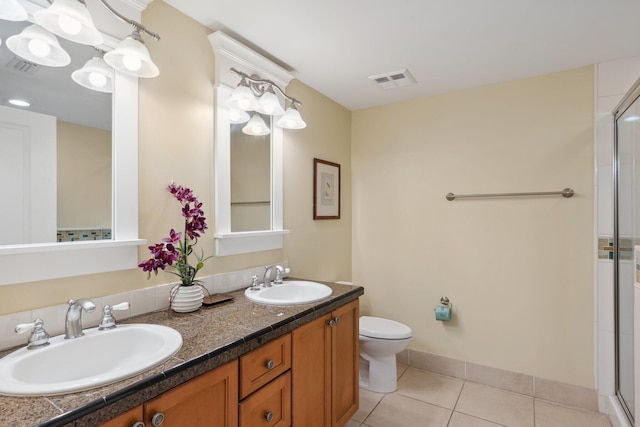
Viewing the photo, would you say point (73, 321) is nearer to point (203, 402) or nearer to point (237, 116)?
point (203, 402)

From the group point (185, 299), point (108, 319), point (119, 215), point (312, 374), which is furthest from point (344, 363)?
point (119, 215)

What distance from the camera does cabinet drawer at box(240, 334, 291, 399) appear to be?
1142 millimetres

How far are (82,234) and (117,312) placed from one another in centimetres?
34

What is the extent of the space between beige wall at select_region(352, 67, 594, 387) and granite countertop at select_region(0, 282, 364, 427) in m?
1.19

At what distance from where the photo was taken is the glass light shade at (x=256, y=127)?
194 cm

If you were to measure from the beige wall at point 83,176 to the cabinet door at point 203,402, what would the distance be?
749mm

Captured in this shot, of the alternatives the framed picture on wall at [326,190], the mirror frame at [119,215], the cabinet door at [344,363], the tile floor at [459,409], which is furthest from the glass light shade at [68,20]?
the tile floor at [459,409]

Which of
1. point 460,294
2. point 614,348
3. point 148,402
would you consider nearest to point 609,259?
point 614,348

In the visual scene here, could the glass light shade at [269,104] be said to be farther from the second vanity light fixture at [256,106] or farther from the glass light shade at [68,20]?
the glass light shade at [68,20]

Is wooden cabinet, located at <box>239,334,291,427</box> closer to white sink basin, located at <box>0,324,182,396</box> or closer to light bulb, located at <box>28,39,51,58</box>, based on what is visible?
white sink basin, located at <box>0,324,182,396</box>

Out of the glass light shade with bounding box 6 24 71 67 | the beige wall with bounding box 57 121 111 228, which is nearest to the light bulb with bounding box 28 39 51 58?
the glass light shade with bounding box 6 24 71 67

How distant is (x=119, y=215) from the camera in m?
1.32

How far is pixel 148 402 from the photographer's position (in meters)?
0.85

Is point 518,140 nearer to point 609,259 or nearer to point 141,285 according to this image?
point 609,259
